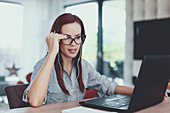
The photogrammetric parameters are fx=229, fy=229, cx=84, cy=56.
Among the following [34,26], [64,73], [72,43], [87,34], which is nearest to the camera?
[72,43]

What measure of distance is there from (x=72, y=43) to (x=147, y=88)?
49 centimetres

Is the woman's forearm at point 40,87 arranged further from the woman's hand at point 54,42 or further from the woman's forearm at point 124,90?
the woman's forearm at point 124,90

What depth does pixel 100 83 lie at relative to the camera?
1.48 m

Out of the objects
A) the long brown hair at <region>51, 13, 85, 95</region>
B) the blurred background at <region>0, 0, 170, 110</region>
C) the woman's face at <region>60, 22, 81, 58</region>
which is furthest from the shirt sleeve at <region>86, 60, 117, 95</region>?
the blurred background at <region>0, 0, 170, 110</region>

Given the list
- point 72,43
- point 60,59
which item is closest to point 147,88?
point 72,43

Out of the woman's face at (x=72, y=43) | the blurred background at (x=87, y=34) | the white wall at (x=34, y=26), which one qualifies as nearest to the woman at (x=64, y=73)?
the woman's face at (x=72, y=43)

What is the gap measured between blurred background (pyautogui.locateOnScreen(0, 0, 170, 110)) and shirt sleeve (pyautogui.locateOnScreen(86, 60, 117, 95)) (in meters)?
2.57

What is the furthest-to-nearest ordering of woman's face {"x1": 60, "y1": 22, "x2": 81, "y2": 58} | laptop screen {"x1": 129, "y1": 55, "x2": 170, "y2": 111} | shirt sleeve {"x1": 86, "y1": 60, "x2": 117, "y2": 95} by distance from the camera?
1. shirt sleeve {"x1": 86, "y1": 60, "x2": 117, "y2": 95}
2. woman's face {"x1": 60, "y1": 22, "x2": 81, "y2": 58}
3. laptop screen {"x1": 129, "y1": 55, "x2": 170, "y2": 111}

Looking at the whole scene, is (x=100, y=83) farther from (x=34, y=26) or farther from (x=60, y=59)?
(x=34, y=26)

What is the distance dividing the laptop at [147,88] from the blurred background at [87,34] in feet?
9.63

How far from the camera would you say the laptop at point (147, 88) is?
0.87 meters

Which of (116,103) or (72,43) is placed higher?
(72,43)

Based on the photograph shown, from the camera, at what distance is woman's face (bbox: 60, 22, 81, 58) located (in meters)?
1.25

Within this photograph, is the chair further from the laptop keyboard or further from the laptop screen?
the laptop screen
